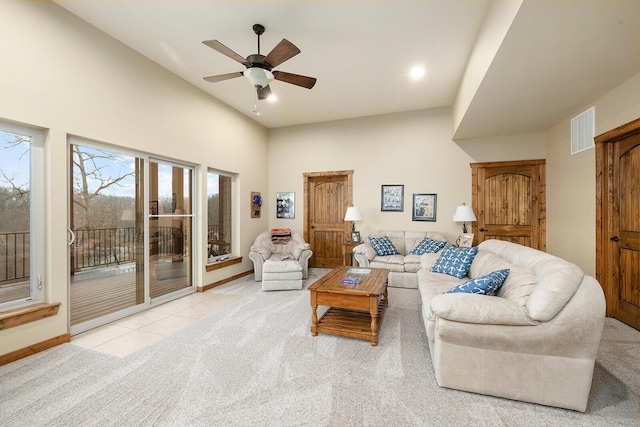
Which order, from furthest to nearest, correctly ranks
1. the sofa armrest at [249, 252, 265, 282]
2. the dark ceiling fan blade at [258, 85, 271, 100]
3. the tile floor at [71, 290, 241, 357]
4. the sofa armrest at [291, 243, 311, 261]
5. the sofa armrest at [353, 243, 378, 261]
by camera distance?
the sofa armrest at [291, 243, 311, 261]
the sofa armrest at [249, 252, 265, 282]
the sofa armrest at [353, 243, 378, 261]
the dark ceiling fan blade at [258, 85, 271, 100]
the tile floor at [71, 290, 241, 357]

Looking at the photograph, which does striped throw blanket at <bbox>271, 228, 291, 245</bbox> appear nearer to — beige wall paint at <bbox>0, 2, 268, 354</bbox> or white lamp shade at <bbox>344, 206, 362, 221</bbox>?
white lamp shade at <bbox>344, 206, 362, 221</bbox>

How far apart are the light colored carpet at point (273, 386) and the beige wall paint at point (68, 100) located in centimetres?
92

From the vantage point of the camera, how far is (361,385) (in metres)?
1.93

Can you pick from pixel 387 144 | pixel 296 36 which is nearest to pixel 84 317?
pixel 296 36

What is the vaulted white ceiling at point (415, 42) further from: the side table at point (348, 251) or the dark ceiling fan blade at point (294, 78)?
the side table at point (348, 251)

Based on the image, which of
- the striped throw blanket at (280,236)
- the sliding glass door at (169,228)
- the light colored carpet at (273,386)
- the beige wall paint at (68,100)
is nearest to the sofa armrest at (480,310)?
the light colored carpet at (273,386)

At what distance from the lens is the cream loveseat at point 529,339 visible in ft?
5.28

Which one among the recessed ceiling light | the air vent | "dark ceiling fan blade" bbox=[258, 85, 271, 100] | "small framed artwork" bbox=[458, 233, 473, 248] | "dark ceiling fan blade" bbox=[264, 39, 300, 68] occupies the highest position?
the recessed ceiling light

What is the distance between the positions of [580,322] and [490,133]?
3.91m

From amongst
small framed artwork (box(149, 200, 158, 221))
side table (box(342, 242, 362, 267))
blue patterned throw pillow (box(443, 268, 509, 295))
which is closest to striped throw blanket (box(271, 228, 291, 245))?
side table (box(342, 242, 362, 267))

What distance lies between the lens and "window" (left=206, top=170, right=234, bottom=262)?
464cm

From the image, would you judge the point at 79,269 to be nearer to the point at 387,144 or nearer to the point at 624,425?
the point at 624,425

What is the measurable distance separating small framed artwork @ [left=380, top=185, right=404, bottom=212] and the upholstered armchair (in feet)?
5.79

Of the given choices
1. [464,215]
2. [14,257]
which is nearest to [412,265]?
[464,215]
